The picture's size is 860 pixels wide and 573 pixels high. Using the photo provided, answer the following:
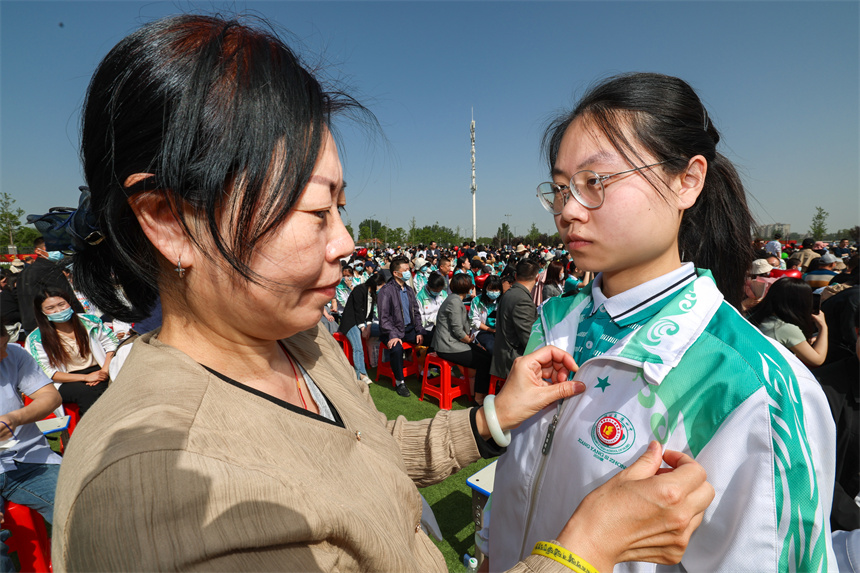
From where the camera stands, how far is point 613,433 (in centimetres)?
128

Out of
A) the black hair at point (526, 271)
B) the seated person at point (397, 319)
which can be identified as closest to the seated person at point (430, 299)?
the seated person at point (397, 319)

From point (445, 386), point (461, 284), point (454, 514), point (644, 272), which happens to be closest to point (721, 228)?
point (644, 272)

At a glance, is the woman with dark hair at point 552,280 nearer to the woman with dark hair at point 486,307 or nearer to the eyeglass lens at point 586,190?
the woman with dark hair at point 486,307

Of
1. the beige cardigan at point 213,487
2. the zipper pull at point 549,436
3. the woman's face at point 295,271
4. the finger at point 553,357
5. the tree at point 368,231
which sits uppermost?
the woman's face at point 295,271

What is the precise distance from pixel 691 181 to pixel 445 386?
526 cm

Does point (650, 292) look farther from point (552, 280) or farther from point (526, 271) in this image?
point (552, 280)

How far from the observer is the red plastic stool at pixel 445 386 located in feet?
20.7

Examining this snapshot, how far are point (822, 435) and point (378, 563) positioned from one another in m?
1.22

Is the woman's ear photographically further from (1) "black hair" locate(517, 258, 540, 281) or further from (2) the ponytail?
(1) "black hair" locate(517, 258, 540, 281)

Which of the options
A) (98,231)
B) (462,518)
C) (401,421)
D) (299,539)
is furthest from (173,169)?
(462,518)

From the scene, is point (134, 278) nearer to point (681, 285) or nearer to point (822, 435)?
point (681, 285)

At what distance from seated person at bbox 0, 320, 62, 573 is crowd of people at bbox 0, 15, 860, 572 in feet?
9.32

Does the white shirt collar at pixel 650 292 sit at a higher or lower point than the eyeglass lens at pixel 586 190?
lower

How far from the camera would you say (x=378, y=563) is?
3.02ft
